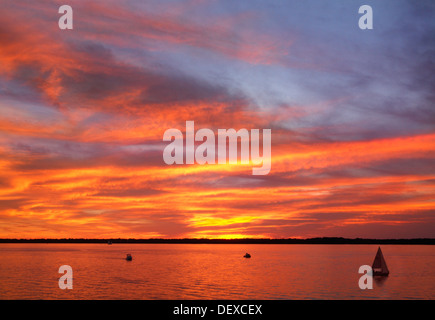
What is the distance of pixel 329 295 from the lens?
7175 centimetres
